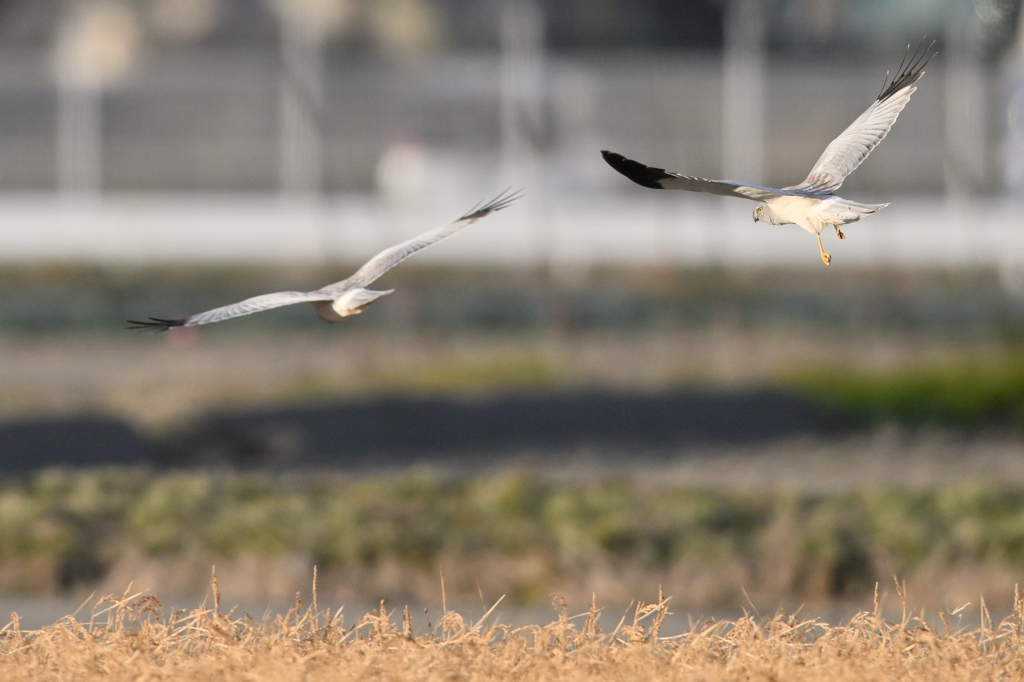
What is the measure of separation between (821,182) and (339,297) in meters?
1.05

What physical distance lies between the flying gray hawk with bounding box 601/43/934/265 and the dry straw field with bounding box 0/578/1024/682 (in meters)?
3.37

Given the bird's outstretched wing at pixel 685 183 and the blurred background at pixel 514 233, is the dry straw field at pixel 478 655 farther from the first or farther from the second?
the blurred background at pixel 514 233

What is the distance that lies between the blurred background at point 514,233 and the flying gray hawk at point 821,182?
11676mm

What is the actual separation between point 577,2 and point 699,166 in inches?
133

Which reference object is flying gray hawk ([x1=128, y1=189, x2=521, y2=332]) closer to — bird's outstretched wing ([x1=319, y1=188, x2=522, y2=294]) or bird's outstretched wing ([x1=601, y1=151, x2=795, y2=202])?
bird's outstretched wing ([x1=319, y1=188, x2=522, y2=294])

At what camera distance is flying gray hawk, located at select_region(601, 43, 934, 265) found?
2547 millimetres

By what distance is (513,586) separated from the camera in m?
10.3

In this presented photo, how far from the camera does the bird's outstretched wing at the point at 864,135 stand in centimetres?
298

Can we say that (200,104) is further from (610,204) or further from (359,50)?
(610,204)

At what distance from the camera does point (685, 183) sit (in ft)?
8.39

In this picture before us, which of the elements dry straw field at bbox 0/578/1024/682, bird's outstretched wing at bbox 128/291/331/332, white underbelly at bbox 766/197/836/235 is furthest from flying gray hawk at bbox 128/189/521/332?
dry straw field at bbox 0/578/1024/682

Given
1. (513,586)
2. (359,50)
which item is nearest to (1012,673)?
(513,586)

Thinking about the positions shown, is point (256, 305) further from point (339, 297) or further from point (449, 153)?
point (449, 153)

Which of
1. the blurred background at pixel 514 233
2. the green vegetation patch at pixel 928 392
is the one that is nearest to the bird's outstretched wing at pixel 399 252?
the blurred background at pixel 514 233
